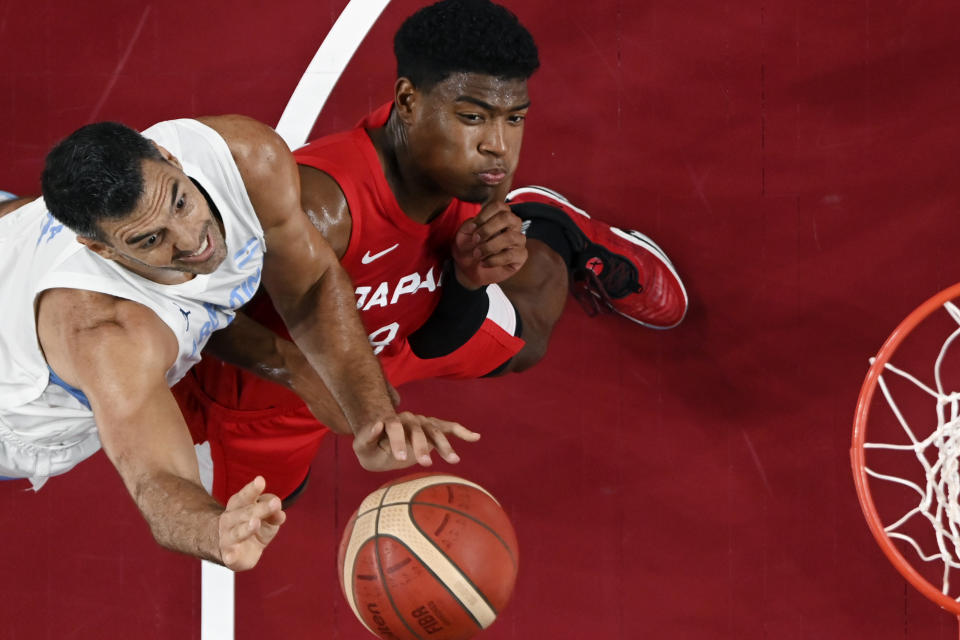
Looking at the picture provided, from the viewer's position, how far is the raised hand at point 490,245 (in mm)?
2732

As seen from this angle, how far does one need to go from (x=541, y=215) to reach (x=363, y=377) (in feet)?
3.86

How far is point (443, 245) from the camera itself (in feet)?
9.96

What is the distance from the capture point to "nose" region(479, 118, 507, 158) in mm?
2516

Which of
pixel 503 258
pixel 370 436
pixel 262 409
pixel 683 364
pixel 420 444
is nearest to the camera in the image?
pixel 420 444

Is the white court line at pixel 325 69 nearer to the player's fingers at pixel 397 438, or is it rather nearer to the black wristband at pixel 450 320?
the black wristband at pixel 450 320

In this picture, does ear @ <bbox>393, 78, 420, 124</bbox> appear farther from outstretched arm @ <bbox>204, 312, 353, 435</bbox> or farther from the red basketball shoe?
the red basketball shoe

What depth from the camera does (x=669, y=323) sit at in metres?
3.80

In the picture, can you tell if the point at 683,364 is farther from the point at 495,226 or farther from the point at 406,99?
the point at 406,99

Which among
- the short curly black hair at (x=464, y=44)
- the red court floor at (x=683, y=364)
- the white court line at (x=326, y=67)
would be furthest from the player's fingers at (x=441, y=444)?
the white court line at (x=326, y=67)

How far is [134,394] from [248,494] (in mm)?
569

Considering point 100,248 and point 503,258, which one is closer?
point 100,248

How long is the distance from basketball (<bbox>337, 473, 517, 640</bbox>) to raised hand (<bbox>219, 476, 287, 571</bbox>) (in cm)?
92

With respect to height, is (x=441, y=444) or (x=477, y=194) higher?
(x=477, y=194)

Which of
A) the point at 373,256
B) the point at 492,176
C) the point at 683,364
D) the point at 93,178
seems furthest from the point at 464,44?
the point at 683,364
